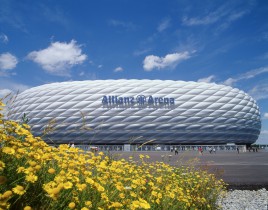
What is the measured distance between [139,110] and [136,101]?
180 centimetres

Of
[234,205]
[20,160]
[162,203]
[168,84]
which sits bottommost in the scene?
[234,205]

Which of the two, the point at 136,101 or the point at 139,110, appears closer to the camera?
the point at 139,110

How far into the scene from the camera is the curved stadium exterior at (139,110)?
49.3 meters

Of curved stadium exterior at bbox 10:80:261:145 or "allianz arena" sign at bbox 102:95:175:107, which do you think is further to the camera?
"allianz arena" sign at bbox 102:95:175:107

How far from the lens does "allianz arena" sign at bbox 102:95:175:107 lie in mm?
49781

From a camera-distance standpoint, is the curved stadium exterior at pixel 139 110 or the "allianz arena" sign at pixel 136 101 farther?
the "allianz arena" sign at pixel 136 101

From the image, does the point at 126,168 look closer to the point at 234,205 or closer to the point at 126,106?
the point at 234,205

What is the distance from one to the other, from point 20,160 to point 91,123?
47.1 metres

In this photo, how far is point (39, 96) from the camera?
54094 millimetres

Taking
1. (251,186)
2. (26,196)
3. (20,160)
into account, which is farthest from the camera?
(251,186)

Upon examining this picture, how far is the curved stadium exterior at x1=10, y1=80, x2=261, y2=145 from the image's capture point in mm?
49344

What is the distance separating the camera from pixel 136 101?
5000 cm

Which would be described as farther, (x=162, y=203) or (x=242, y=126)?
(x=242, y=126)

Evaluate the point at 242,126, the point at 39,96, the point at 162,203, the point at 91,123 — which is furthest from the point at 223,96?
the point at 162,203
